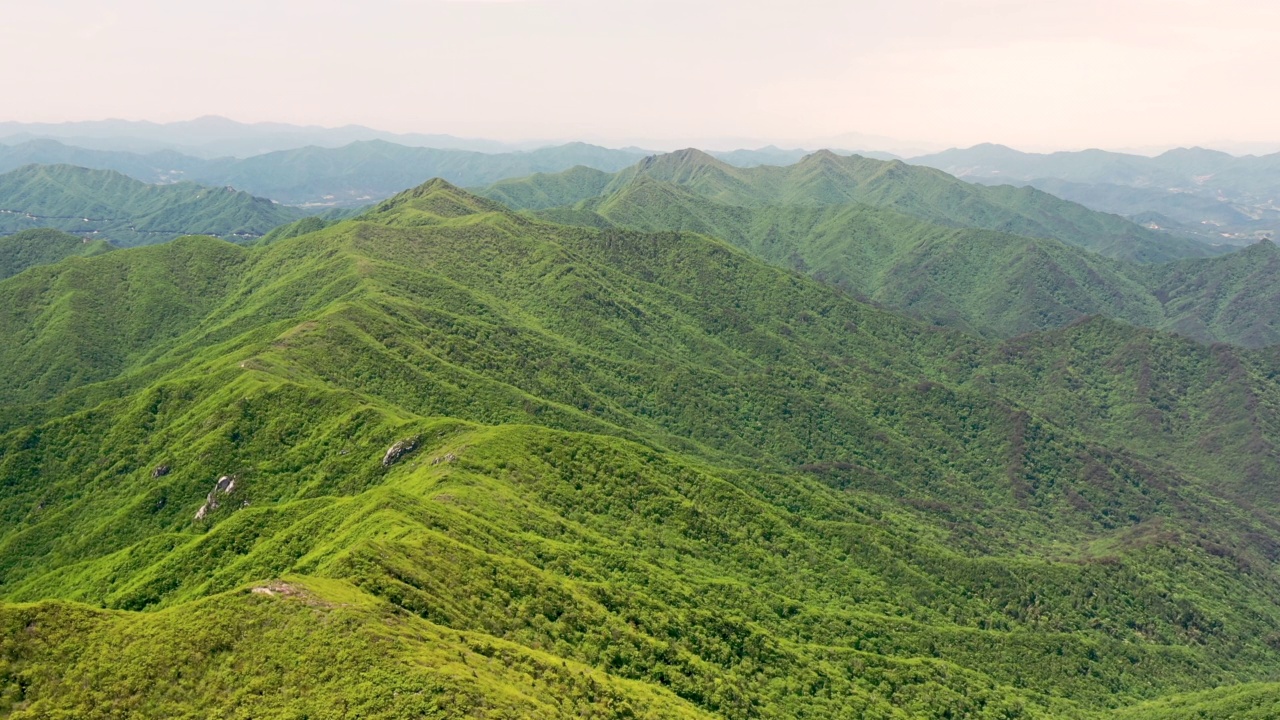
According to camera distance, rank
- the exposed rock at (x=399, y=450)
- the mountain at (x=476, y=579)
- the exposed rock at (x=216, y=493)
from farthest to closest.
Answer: the exposed rock at (x=399, y=450) → the exposed rock at (x=216, y=493) → the mountain at (x=476, y=579)

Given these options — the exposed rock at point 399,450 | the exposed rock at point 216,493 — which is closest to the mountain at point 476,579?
the exposed rock at point 216,493

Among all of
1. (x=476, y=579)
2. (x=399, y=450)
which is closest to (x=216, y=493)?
(x=399, y=450)

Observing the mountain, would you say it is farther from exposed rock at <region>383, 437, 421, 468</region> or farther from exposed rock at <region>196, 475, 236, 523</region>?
exposed rock at <region>383, 437, 421, 468</region>

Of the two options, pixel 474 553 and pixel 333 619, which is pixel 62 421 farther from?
pixel 333 619

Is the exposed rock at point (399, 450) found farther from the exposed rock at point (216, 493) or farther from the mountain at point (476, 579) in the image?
the exposed rock at point (216, 493)

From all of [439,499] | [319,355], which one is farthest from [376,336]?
[439,499]
